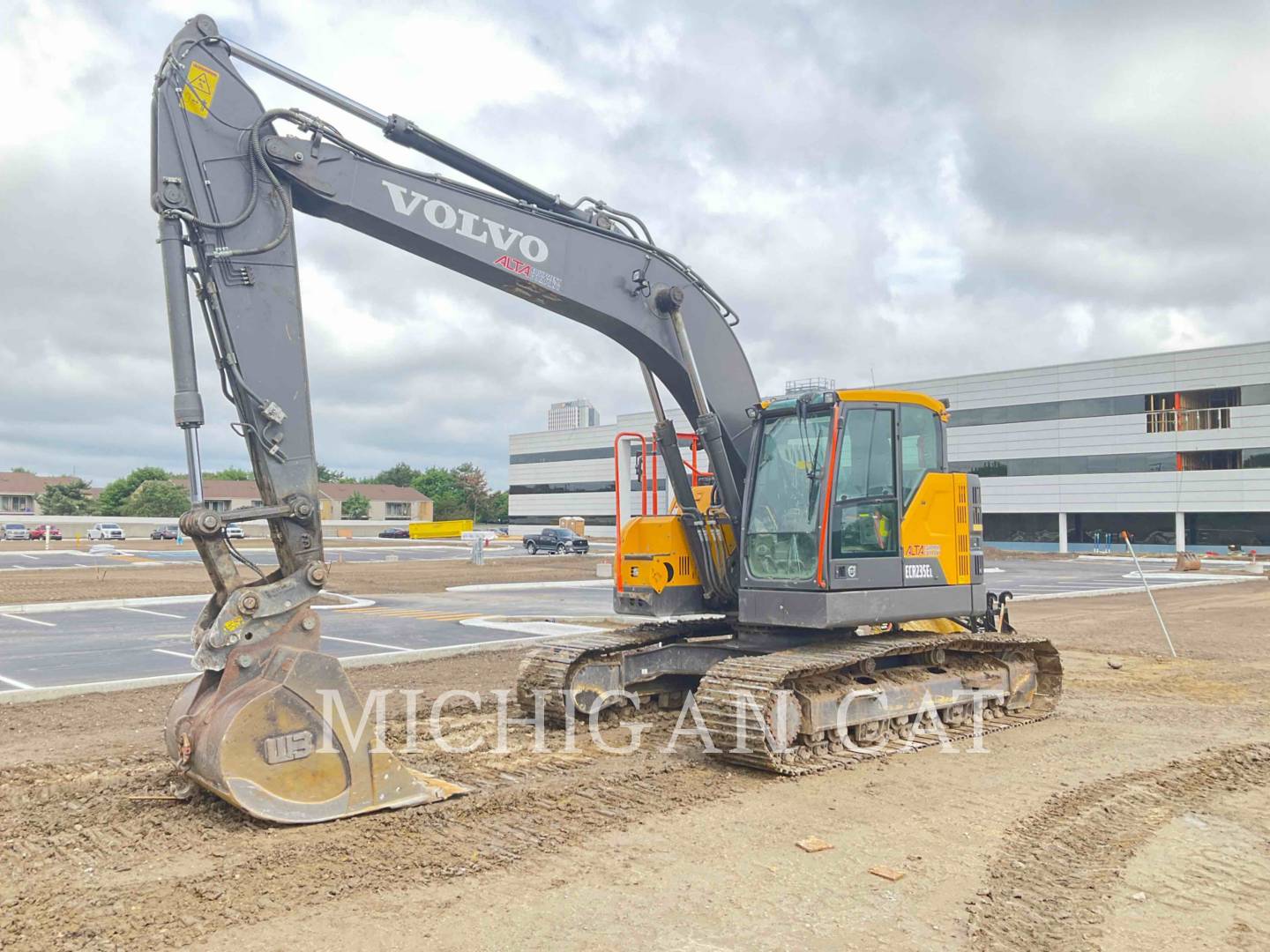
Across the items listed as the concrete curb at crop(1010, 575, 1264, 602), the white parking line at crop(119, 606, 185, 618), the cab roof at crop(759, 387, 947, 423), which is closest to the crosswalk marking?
the white parking line at crop(119, 606, 185, 618)

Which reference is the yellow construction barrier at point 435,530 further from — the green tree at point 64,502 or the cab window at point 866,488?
the cab window at point 866,488

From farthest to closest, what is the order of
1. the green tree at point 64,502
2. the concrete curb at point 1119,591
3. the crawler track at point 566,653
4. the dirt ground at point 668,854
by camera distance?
the green tree at point 64,502 → the concrete curb at point 1119,591 → the crawler track at point 566,653 → the dirt ground at point 668,854

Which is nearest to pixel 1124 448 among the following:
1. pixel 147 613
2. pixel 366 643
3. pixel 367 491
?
pixel 366 643

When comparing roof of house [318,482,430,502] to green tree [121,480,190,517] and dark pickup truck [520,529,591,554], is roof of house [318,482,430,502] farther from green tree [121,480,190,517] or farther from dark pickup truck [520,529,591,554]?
dark pickup truck [520,529,591,554]

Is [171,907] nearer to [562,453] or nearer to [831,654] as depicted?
[831,654]

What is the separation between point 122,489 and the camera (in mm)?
103812

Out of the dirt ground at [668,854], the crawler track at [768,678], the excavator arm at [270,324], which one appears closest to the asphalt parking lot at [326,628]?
the dirt ground at [668,854]

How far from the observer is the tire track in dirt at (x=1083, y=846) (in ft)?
15.4

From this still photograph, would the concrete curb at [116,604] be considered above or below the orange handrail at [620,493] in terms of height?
below

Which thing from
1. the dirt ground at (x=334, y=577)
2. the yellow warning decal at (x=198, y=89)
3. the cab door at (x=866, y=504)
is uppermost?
the yellow warning decal at (x=198, y=89)

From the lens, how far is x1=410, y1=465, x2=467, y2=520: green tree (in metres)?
118

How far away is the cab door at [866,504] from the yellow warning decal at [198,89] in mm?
5041

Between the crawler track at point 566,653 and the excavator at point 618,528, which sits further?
the crawler track at point 566,653

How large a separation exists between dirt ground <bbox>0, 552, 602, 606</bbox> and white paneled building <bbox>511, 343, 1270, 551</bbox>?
1786 centimetres
